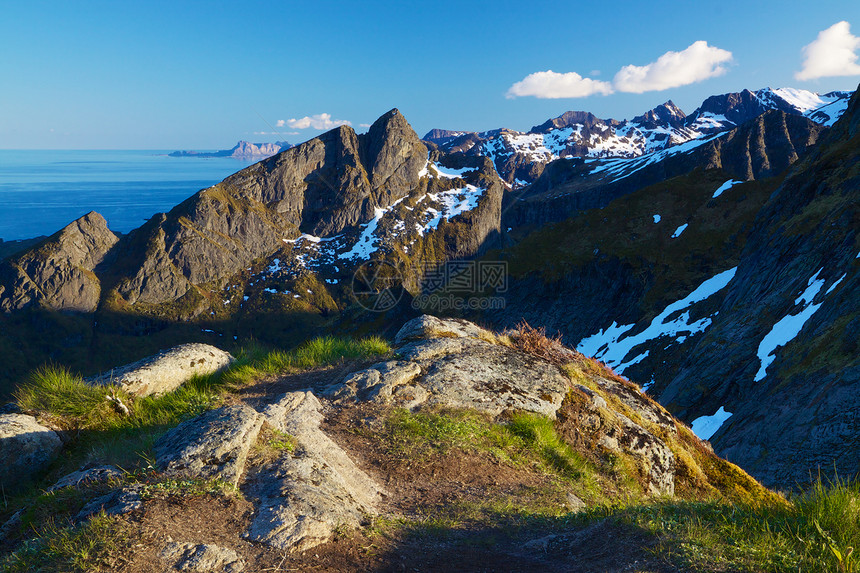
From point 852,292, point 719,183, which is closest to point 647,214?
point 719,183

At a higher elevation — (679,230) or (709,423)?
(679,230)

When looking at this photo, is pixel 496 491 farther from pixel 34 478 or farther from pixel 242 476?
pixel 34 478

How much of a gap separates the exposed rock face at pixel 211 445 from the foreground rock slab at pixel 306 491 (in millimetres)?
426

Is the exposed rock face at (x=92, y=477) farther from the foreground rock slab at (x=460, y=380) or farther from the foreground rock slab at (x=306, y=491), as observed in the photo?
the foreground rock slab at (x=460, y=380)

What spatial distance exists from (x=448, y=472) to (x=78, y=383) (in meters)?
7.28

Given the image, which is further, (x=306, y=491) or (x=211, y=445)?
(x=211, y=445)

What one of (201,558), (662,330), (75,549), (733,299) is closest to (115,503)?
(75,549)

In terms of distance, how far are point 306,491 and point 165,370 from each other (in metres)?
5.79

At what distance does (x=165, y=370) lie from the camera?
9.70 meters

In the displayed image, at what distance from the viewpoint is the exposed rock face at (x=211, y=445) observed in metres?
5.84

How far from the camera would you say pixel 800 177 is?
38406 millimetres
